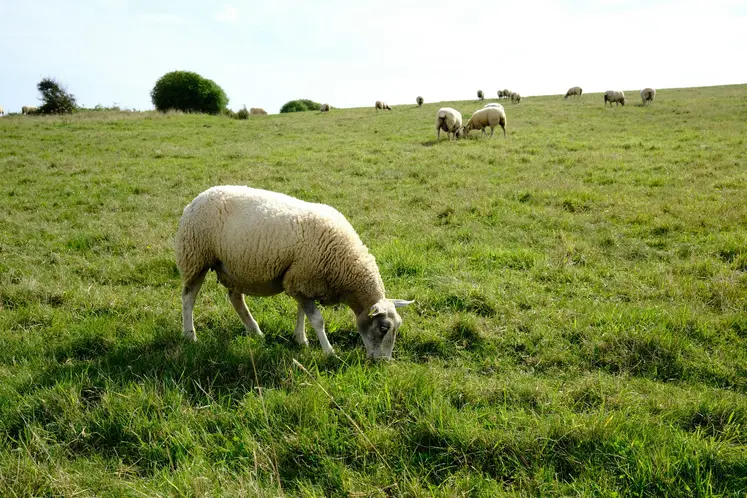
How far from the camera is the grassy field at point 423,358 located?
267cm

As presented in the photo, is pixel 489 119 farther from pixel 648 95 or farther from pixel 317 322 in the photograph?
pixel 648 95

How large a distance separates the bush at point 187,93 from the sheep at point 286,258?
40728 mm

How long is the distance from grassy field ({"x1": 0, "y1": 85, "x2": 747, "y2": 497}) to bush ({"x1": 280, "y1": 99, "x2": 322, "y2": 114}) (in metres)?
53.1

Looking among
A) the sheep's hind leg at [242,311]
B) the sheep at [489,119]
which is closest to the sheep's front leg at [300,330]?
the sheep's hind leg at [242,311]

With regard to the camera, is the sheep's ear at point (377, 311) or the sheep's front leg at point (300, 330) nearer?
the sheep's ear at point (377, 311)

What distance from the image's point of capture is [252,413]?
10.1 feet

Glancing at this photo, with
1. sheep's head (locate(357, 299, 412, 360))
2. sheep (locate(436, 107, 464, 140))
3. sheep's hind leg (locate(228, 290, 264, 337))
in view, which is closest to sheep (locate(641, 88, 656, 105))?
sheep (locate(436, 107, 464, 140))

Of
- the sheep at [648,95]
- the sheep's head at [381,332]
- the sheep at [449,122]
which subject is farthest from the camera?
the sheep at [648,95]

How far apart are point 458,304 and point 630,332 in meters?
1.70

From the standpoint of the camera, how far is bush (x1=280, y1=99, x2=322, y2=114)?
60669mm

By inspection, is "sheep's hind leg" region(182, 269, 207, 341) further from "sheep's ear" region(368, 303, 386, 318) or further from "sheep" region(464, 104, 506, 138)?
"sheep" region(464, 104, 506, 138)

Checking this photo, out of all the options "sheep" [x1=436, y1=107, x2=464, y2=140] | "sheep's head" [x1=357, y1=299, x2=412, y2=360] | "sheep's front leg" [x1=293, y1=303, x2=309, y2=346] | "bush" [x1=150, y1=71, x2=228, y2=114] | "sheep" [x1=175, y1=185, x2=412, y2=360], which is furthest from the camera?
"bush" [x1=150, y1=71, x2=228, y2=114]

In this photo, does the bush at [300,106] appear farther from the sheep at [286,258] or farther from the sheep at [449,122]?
the sheep at [286,258]

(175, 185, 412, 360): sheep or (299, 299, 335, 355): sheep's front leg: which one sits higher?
(175, 185, 412, 360): sheep
